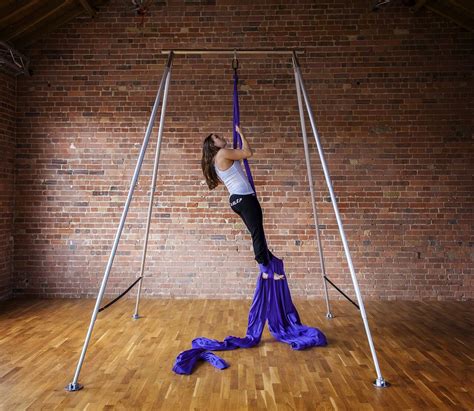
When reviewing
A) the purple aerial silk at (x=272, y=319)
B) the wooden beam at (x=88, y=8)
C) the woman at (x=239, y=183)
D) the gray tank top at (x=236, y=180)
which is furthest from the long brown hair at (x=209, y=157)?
the wooden beam at (x=88, y=8)

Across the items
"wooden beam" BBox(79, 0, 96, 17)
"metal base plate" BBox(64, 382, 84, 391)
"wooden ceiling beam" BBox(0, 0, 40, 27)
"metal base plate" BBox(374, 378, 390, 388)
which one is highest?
"wooden beam" BBox(79, 0, 96, 17)

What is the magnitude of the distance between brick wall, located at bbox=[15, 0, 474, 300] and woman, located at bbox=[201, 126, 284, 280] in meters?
1.93

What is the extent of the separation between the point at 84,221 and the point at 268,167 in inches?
105

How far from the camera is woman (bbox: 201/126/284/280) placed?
425 centimetres

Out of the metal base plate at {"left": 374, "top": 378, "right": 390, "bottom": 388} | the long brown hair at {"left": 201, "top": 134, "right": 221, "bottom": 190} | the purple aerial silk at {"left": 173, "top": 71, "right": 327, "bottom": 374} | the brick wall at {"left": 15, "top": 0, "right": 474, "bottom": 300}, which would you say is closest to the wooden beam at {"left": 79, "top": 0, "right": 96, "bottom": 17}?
the brick wall at {"left": 15, "top": 0, "right": 474, "bottom": 300}

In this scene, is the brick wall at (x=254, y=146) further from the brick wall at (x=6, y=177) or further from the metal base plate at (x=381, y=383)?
the metal base plate at (x=381, y=383)

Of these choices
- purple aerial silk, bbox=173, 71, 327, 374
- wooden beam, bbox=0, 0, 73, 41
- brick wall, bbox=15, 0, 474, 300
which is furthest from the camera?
brick wall, bbox=15, 0, 474, 300

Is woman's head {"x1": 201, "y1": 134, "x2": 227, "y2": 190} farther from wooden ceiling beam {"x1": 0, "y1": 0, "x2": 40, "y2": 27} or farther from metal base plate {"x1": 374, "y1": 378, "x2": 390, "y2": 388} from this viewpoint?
wooden ceiling beam {"x1": 0, "y1": 0, "x2": 40, "y2": 27}

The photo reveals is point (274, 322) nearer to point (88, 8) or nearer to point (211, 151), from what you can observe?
point (211, 151)

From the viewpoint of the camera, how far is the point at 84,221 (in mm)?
6324

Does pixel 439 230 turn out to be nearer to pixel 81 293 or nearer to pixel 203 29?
pixel 203 29

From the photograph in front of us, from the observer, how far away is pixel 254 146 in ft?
Result: 20.7

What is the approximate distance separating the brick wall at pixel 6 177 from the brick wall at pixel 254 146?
0.11m

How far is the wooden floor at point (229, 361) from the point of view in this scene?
3098 mm
